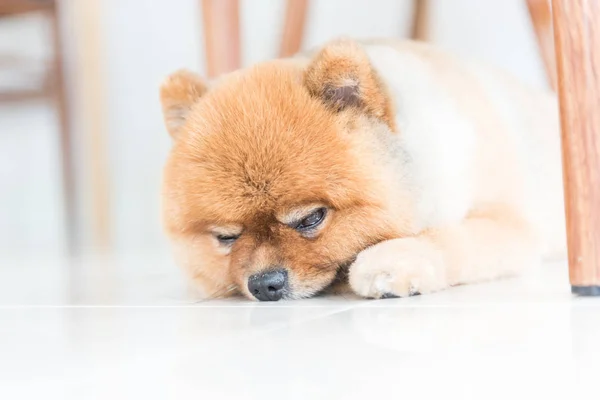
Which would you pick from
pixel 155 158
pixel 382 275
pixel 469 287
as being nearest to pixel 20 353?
pixel 382 275

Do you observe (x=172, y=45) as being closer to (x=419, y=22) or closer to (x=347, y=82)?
(x=419, y=22)

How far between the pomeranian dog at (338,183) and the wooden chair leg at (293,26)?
95 centimetres

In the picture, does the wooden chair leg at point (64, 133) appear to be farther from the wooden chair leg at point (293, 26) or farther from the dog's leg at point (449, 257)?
the dog's leg at point (449, 257)

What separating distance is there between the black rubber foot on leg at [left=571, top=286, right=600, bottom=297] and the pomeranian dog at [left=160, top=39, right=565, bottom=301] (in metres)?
0.20

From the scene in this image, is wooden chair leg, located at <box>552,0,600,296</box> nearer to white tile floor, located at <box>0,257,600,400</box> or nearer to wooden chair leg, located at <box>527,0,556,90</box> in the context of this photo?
white tile floor, located at <box>0,257,600,400</box>

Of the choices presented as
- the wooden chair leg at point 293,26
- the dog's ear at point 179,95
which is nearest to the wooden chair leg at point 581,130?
the dog's ear at point 179,95

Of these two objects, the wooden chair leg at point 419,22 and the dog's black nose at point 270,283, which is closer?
the dog's black nose at point 270,283

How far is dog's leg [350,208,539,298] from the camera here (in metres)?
1.00

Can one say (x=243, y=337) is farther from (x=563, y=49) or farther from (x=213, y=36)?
(x=213, y=36)

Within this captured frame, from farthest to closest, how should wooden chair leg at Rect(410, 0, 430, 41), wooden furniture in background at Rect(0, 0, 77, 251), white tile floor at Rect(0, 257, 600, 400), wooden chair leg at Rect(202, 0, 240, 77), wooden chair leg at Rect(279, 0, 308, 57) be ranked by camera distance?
wooden furniture in background at Rect(0, 0, 77, 251), wooden chair leg at Rect(410, 0, 430, 41), wooden chair leg at Rect(279, 0, 308, 57), wooden chair leg at Rect(202, 0, 240, 77), white tile floor at Rect(0, 257, 600, 400)

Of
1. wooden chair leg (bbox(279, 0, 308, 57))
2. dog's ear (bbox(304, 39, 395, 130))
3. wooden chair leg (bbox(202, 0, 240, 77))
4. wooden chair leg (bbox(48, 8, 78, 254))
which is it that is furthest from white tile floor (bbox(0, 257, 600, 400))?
wooden chair leg (bbox(48, 8, 78, 254))

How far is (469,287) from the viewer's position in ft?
3.56

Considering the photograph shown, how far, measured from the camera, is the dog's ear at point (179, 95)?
123 cm

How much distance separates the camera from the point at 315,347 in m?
0.66
